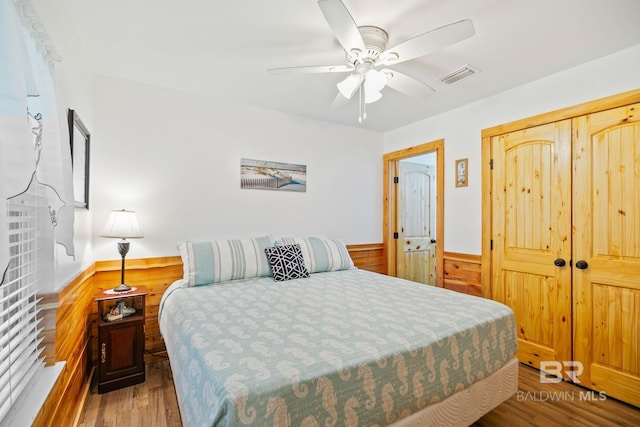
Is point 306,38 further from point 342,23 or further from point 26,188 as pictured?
point 26,188

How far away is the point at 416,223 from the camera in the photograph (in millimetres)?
4281

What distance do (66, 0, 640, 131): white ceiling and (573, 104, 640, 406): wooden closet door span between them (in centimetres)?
62

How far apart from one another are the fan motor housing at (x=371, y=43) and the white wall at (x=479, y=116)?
1100mm

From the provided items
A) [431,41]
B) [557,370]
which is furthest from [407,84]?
[557,370]

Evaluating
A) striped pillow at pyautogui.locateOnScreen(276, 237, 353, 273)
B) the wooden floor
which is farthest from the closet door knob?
striped pillow at pyautogui.locateOnScreen(276, 237, 353, 273)

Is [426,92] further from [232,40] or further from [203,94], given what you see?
[203,94]

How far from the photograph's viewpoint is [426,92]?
2.15 metres

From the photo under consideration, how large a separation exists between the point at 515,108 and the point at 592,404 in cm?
232

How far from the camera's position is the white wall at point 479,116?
6.96 feet

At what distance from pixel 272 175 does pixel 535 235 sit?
8.29 feet

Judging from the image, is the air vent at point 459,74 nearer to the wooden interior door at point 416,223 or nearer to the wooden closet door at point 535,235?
the wooden closet door at point 535,235

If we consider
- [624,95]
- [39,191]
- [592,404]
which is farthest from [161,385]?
[624,95]

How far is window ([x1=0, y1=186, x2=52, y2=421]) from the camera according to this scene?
109cm

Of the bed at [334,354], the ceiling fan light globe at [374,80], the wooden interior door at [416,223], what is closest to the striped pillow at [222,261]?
the bed at [334,354]
